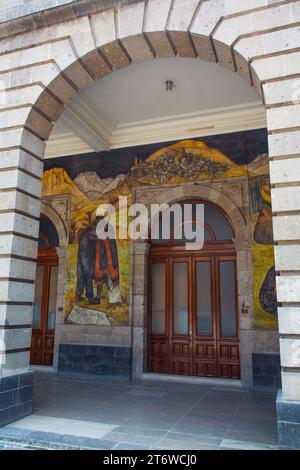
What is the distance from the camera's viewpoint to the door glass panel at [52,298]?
932cm

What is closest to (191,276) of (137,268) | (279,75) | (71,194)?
(137,268)

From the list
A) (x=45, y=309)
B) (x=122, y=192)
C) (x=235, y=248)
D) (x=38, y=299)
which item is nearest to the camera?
(x=235, y=248)

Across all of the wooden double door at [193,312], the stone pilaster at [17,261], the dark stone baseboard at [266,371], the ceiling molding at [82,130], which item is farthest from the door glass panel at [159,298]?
the stone pilaster at [17,261]

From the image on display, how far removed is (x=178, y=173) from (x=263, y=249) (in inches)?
96.3

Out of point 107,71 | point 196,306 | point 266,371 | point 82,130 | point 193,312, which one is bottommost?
point 266,371

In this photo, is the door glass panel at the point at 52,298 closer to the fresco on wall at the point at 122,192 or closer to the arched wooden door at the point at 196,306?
the fresco on wall at the point at 122,192

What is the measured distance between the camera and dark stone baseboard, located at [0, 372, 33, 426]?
496 cm

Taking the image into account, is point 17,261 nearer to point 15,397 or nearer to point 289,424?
point 15,397

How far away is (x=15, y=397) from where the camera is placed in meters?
5.14

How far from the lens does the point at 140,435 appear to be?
459 cm

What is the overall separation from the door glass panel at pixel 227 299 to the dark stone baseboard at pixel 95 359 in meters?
2.08

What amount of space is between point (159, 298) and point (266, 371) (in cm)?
265

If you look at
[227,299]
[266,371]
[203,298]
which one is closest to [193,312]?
[203,298]

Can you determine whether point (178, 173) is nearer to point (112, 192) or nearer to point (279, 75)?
point (112, 192)
